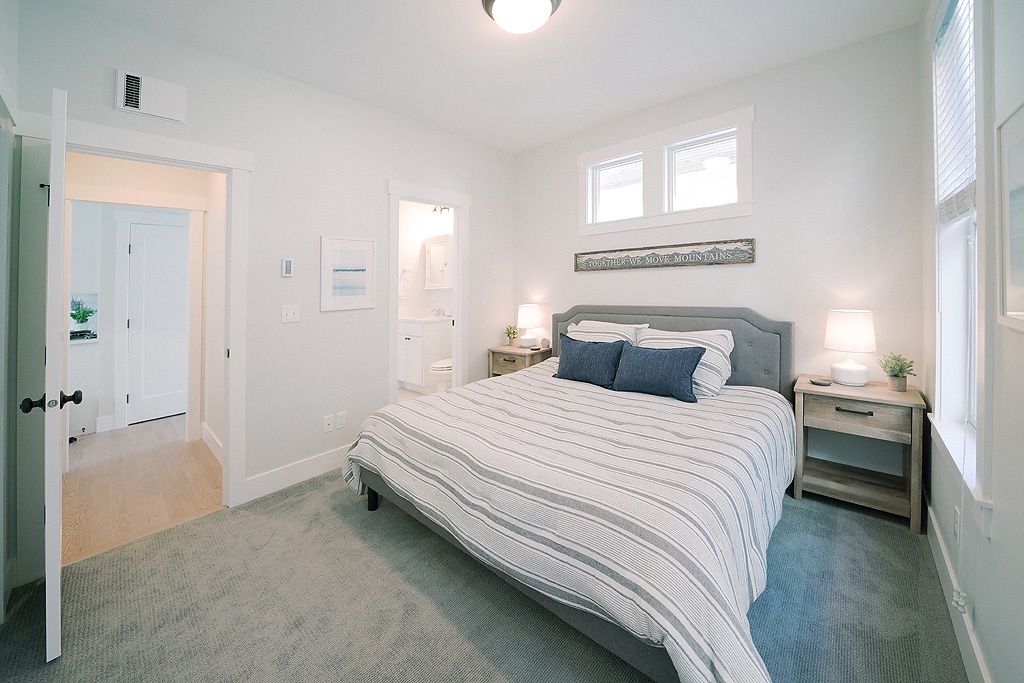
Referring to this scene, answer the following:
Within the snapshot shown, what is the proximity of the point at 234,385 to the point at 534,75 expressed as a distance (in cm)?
286

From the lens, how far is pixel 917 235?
8.35ft

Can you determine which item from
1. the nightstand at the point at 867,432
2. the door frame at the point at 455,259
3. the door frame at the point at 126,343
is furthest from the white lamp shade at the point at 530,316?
the door frame at the point at 126,343

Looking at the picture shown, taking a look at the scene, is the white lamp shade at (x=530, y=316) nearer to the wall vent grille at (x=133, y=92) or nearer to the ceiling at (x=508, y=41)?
the ceiling at (x=508, y=41)

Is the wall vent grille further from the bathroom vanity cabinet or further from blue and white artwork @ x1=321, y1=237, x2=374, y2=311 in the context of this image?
the bathroom vanity cabinet

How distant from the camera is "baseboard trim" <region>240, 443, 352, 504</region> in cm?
279

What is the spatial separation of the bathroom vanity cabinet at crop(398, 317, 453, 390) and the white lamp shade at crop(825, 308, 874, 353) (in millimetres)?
4014

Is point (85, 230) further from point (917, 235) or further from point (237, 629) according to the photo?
point (917, 235)

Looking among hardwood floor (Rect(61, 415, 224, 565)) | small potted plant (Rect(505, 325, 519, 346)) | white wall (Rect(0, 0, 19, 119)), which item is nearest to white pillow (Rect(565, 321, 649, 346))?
small potted plant (Rect(505, 325, 519, 346))

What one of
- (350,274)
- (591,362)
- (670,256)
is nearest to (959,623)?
(591,362)

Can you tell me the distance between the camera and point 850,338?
2533mm

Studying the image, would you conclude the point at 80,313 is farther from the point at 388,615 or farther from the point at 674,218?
the point at 674,218

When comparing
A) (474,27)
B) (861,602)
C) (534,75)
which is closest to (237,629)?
(861,602)

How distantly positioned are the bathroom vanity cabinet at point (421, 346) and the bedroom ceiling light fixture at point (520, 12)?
11.9ft

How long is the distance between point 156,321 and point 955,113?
618 centimetres
